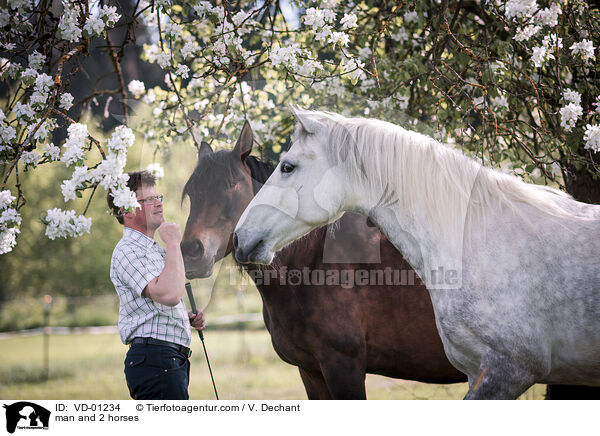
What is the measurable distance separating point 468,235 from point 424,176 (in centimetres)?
32

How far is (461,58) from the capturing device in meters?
3.70

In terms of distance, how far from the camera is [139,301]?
2338mm

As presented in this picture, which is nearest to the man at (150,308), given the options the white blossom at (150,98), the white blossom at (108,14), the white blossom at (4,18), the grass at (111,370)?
the white blossom at (108,14)

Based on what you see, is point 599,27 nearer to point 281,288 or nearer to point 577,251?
point 577,251

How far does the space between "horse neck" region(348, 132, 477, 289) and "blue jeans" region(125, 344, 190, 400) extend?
118cm

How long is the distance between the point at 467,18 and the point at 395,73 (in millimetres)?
1370

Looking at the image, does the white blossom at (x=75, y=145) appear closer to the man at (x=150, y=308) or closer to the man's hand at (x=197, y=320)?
the man at (x=150, y=308)

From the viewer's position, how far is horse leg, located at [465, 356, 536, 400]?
1966 mm

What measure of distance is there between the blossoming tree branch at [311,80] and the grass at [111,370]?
3.60 meters

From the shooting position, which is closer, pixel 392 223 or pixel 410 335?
pixel 392 223

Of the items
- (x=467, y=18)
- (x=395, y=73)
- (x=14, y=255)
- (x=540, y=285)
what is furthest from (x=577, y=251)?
(x=14, y=255)

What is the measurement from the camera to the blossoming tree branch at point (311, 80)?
2652 millimetres

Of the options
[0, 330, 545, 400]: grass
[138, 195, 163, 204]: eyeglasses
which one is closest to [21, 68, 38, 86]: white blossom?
[138, 195, 163, 204]: eyeglasses
